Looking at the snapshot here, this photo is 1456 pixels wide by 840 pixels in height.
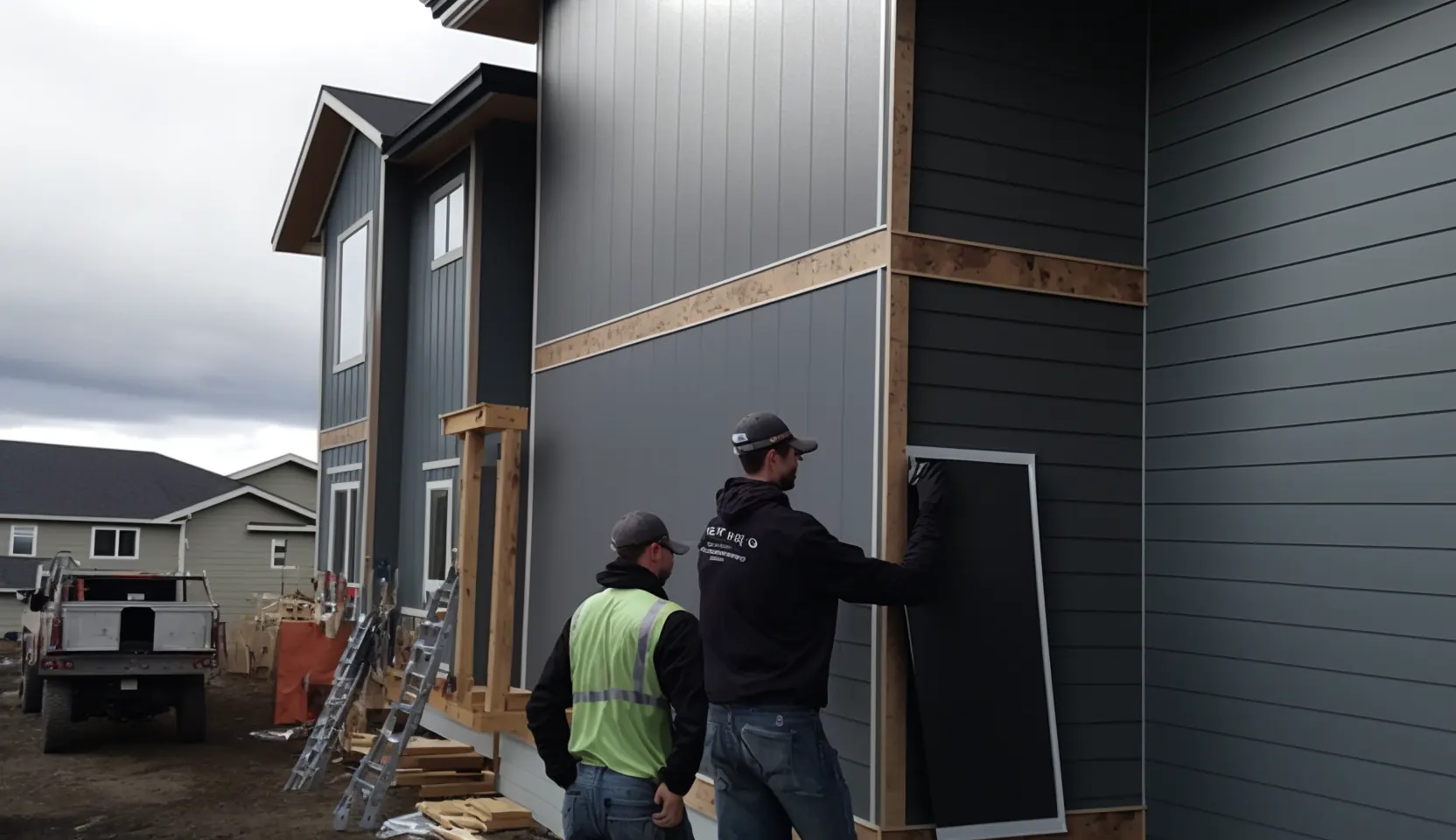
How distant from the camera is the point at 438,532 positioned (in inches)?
499

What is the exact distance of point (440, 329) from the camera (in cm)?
1287

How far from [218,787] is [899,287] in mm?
9112

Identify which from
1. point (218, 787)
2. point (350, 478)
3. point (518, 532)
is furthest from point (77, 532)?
point (518, 532)

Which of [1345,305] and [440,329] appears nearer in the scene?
[1345,305]

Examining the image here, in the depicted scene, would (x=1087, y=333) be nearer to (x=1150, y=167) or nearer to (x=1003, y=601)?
(x=1150, y=167)

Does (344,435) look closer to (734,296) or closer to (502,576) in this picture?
(502,576)

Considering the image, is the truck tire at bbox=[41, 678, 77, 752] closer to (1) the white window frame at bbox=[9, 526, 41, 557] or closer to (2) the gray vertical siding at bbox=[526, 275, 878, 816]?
(2) the gray vertical siding at bbox=[526, 275, 878, 816]

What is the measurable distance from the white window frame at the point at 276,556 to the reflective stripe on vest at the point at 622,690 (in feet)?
110

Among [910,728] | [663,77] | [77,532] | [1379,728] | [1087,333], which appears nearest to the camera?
[1379,728]

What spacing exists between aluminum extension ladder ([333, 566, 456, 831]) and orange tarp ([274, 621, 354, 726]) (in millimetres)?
4714

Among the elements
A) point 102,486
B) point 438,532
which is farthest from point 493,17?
point 102,486

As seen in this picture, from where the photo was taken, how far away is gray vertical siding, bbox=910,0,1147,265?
19.6 ft

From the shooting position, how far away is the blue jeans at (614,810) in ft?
14.4

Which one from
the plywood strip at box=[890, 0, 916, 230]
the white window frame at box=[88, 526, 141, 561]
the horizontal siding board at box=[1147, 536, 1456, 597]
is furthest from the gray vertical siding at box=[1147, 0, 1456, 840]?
the white window frame at box=[88, 526, 141, 561]
